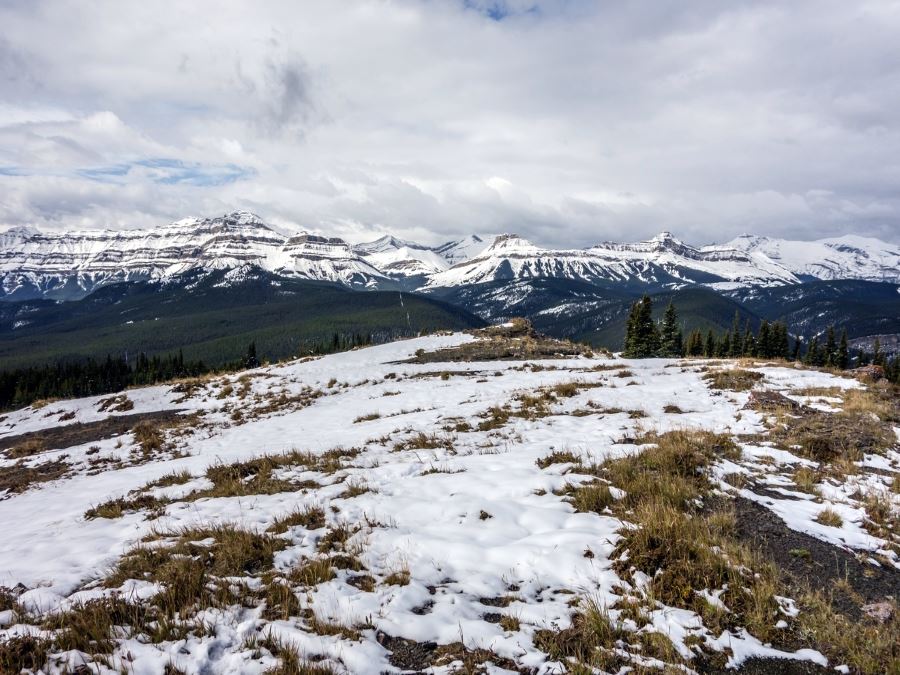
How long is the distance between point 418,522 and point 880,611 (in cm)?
597

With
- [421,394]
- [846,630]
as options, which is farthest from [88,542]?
[421,394]

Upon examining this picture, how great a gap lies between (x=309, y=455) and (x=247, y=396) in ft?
53.3

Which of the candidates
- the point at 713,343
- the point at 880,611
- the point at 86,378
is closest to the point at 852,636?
the point at 880,611

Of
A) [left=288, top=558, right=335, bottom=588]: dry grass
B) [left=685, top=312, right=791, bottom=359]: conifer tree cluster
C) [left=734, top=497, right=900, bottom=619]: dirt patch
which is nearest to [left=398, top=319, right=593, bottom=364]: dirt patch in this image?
[left=734, top=497, right=900, bottom=619]: dirt patch

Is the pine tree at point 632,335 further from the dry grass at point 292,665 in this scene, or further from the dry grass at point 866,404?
the dry grass at point 292,665

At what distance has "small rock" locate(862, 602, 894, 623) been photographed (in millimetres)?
4785

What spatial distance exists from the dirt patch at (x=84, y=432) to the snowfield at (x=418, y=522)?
238cm

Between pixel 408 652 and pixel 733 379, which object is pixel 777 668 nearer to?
pixel 408 652

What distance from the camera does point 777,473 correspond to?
29.1 feet

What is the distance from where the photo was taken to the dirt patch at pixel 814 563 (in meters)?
5.28

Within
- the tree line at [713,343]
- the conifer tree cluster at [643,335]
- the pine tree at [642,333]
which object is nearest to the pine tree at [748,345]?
the tree line at [713,343]

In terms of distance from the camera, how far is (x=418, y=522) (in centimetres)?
732

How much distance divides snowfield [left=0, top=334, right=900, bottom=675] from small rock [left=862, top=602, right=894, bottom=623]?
0.88 meters

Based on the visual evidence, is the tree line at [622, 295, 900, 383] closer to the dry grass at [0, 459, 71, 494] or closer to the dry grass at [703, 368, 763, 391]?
the dry grass at [703, 368, 763, 391]
